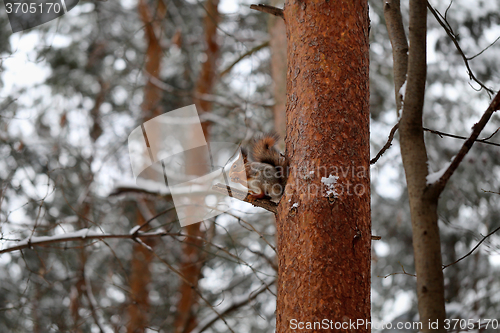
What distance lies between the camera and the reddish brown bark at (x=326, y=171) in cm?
129

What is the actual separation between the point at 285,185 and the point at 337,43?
1.82 feet

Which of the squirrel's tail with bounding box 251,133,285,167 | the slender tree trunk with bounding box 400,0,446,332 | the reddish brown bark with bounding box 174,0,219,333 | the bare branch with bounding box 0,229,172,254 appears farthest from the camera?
the reddish brown bark with bounding box 174,0,219,333

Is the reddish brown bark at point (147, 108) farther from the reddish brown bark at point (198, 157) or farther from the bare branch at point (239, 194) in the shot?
the bare branch at point (239, 194)

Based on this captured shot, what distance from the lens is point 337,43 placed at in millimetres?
1526

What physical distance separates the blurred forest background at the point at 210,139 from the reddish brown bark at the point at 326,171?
4.41ft

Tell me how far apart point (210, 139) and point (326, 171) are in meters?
5.12

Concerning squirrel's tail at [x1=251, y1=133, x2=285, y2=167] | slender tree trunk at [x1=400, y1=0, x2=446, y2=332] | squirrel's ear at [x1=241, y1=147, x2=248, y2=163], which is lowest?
slender tree trunk at [x1=400, y1=0, x2=446, y2=332]

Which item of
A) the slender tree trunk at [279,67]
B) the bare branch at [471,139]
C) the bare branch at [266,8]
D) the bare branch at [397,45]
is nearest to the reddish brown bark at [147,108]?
the slender tree trunk at [279,67]

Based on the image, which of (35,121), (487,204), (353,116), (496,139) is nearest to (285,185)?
(353,116)

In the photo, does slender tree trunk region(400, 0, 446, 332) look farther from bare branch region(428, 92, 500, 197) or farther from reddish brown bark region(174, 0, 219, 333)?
reddish brown bark region(174, 0, 219, 333)

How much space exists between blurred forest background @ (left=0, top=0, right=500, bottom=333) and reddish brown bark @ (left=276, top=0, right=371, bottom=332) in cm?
134

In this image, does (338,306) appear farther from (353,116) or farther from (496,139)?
(496,139)

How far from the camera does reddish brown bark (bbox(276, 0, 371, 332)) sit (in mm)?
1292

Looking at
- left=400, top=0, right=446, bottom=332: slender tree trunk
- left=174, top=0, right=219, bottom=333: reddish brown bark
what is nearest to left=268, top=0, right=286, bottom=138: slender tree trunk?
left=174, top=0, right=219, bottom=333: reddish brown bark
